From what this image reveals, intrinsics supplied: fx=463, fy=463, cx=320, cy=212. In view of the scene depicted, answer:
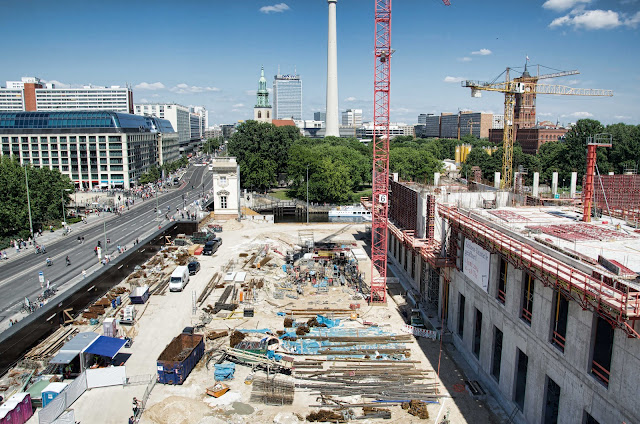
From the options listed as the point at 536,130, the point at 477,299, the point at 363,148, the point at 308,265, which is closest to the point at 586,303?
the point at 477,299

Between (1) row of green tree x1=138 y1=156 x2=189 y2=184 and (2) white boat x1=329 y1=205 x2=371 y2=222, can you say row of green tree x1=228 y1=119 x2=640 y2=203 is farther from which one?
(1) row of green tree x1=138 y1=156 x2=189 y2=184

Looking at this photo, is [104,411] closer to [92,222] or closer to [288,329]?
[288,329]

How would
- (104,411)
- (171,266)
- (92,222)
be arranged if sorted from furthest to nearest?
(92,222)
(171,266)
(104,411)

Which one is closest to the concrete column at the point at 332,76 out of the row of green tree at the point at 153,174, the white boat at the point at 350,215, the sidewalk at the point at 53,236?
the row of green tree at the point at 153,174

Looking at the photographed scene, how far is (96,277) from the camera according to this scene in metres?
36.5

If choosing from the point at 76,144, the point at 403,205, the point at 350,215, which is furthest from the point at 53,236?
the point at 76,144

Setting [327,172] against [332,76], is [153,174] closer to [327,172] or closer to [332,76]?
[327,172]

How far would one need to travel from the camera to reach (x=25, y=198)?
193ft

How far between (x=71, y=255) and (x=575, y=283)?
4689 cm

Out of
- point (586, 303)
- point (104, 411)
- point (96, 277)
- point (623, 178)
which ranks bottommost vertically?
point (104, 411)

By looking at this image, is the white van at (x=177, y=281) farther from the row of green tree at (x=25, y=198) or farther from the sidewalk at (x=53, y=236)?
the row of green tree at (x=25, y=198)

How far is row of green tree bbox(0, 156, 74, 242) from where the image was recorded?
2203 inches

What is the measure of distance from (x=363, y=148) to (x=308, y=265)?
94.3 m

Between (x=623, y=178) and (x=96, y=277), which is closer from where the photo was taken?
(x=623, y=178)
